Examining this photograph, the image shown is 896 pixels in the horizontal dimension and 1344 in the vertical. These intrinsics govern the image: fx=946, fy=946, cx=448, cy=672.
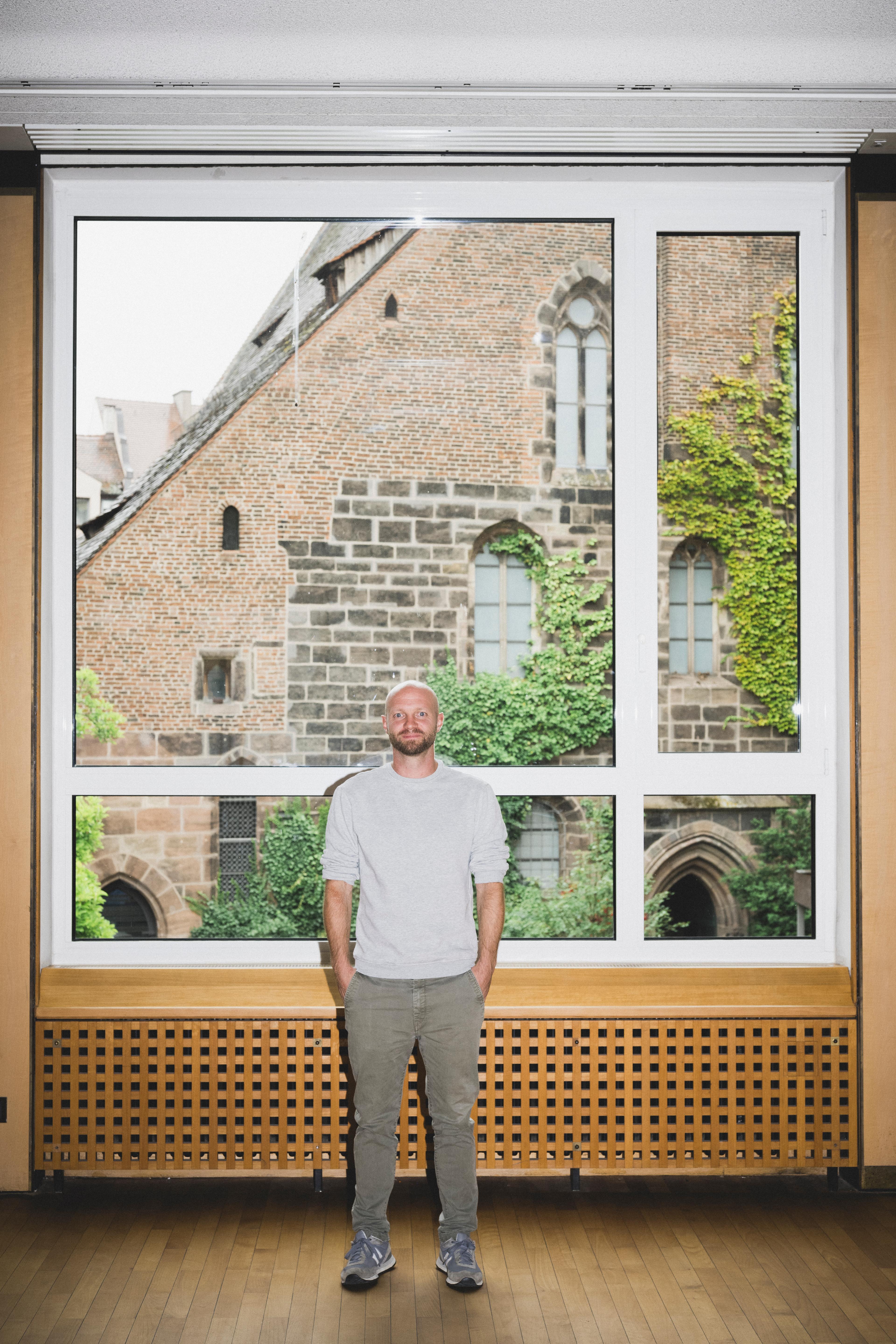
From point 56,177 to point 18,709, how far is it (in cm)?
169

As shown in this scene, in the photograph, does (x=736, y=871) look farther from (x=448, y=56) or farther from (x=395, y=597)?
(x=395, y=597)

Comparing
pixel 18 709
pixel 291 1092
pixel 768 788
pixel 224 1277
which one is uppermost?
pixel 18 709

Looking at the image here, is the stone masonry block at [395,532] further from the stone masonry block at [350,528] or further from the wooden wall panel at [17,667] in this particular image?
the wooden wall panel at [17,667]

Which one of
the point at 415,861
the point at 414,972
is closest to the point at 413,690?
the point at 415,861

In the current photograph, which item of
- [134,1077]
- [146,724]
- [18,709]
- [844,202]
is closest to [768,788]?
[844,202]

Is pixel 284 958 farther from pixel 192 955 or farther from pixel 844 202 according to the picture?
pixel 844 202

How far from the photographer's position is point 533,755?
3627 mm

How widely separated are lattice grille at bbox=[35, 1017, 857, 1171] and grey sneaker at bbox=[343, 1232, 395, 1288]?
0.48 meters

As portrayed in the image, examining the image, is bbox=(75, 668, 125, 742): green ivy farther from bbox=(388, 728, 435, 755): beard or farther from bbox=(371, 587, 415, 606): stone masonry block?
bbox=(371, 587, 415, 606): stone masonry block

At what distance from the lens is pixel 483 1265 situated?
93.3 inches

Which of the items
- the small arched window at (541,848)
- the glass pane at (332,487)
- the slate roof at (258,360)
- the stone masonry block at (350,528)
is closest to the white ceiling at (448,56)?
the glass pane at (332,487)

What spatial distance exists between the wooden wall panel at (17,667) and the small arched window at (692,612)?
2258mm

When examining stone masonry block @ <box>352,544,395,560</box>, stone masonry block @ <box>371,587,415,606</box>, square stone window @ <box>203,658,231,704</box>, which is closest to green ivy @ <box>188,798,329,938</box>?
square stone window @ <box>203,658,231,704</box>

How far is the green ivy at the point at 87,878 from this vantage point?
304cm
